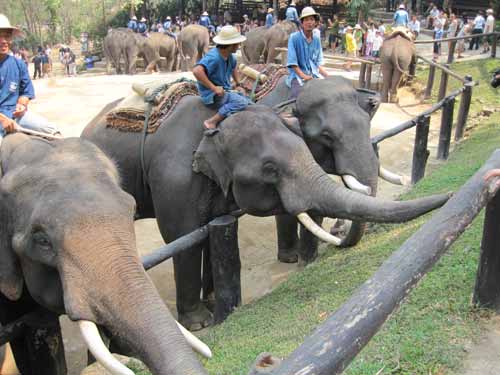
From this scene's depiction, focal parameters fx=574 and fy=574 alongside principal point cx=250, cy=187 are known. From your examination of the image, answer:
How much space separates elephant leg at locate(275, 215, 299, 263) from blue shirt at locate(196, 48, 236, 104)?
153 centimetres

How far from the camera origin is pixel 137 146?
5.36 meters

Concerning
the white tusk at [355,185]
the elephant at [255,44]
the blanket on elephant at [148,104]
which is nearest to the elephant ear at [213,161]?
the blanket on elephant at [148,104]

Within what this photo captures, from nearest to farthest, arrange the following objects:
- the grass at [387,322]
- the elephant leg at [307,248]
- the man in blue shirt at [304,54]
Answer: the grass at [387,322] → the elephant leg at [307,248] → the man in blue shirt at [304,54]

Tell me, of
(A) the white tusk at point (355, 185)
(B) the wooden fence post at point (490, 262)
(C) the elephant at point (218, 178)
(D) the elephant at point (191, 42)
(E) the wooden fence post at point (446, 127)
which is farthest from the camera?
(D) the elephant at point (191, 42)

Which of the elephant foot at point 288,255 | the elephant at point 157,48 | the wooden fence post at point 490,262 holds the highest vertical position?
the wooden fence post at point 490,262

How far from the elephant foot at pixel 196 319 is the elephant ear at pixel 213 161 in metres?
1.07

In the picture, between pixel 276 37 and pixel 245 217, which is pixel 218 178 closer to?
pixel 245 217

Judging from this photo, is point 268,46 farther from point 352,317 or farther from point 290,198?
point 352,317

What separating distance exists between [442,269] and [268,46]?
19656 mm

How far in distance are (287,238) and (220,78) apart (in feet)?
6.02

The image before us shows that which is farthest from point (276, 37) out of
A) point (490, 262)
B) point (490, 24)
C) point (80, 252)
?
point (80, 252)

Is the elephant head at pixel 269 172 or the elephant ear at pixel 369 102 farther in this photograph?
the elephant ear at pixel 369 102

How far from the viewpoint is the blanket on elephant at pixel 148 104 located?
5281 mm

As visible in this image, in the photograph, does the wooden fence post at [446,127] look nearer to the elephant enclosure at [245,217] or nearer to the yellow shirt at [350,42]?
the elephant enclosure at [245,217]
